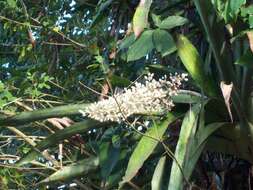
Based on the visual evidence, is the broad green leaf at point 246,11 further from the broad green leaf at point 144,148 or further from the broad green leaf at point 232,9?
the broad green leaf at point 144,148

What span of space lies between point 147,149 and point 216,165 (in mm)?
420

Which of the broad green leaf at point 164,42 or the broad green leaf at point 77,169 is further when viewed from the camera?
the broad green leaf at point 77,169

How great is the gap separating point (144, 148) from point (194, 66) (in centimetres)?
26

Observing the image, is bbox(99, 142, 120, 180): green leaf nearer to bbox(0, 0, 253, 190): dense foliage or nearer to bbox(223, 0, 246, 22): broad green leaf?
bbox(0, 0, 253, 190): dense foliage

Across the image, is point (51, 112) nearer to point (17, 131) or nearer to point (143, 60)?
point (17, 131)

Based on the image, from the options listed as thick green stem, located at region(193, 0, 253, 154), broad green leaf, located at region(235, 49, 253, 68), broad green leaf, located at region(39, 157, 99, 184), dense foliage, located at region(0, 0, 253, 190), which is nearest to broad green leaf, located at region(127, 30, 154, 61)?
dense foliage, located at region(0, 0, 253, 190)

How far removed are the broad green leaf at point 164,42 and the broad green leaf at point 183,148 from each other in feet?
0.54

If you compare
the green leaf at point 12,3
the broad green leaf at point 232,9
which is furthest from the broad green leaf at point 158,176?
the green leaf at point 12,3

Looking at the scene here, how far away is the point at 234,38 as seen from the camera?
1580 millimetres

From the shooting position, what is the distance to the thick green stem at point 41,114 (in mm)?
1739

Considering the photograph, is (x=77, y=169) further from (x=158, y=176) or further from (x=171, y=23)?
(x=171, y=23)

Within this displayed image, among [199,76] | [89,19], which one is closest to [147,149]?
[199,76]

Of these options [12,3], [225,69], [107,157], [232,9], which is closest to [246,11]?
[232,9]

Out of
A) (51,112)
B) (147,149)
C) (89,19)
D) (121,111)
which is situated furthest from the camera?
(89,19)
